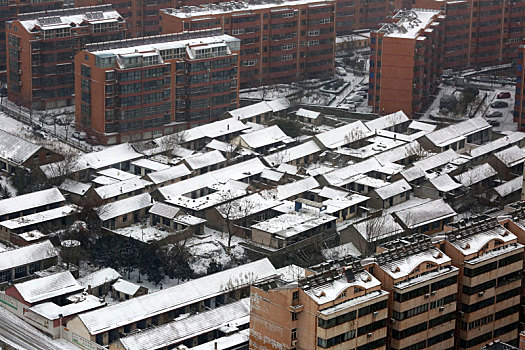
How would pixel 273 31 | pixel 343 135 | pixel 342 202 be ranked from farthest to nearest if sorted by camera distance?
pixel 273 31
pixel 343 135
pixel 342 202

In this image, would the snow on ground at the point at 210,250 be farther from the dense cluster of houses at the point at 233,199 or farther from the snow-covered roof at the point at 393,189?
the snow-covered roof at the point at 393,189

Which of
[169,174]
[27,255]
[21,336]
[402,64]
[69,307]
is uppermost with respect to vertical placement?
[402,64]

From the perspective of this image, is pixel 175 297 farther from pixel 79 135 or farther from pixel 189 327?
pixel 79 135

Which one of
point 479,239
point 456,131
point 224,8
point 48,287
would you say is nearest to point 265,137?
point 456,131

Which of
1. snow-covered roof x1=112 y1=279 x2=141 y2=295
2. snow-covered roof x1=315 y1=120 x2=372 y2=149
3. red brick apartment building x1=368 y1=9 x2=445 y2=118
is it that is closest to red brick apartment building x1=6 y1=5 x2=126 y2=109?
snow-covered roof x1=315 y1=120 x2=372 y2=149

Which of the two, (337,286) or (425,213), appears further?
(425,213)

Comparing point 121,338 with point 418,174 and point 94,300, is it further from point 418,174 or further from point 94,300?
point 418,174

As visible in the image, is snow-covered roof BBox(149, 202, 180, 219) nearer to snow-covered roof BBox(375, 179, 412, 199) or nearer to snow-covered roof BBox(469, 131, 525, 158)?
snow-covered roof BBox(375, 179, 412, 199)
